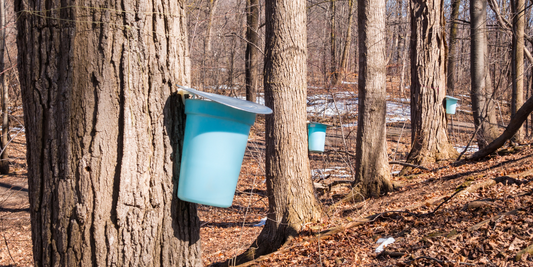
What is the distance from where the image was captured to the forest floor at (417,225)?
2.55m

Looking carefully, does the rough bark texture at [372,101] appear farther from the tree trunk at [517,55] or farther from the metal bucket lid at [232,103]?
the metal bucket lid at [232,103]

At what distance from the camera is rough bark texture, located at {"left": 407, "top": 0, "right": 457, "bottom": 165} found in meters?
6.65

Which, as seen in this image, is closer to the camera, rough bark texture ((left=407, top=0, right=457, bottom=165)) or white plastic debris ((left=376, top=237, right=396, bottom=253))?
white plastic debris ((left=376, top=237, right=396, bottom=253))

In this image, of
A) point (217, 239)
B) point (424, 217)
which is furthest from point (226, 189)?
point (217, 239)

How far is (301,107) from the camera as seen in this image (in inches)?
166

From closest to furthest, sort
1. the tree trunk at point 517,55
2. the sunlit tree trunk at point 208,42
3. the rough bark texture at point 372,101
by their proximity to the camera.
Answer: the rough bark texture at point 372,101 → the tree trunk at point 517,55 → the sunlit tree trunk at point 208,42

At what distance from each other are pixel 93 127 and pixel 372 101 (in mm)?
4570

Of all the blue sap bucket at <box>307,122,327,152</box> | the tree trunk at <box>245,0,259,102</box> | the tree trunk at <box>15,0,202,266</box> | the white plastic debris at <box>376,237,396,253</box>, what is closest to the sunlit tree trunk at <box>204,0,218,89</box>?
the tree trunk at <box>245,0,259,102</box>

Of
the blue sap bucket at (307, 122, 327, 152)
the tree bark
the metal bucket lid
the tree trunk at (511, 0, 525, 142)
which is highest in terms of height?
the tree trunk at (511, 0, 525, 142)

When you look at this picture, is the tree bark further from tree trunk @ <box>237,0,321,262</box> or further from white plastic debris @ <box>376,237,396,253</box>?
tree trunk @ <box>237,0,321,262</box>

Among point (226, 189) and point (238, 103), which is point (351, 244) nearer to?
point (226, 189)

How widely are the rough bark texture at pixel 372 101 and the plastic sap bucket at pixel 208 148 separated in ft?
13.6

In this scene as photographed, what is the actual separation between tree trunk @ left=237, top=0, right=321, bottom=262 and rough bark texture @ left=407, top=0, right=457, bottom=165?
3.37 m

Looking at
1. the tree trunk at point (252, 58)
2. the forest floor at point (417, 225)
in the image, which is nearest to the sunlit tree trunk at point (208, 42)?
the tree trunk at point (252, 58)
